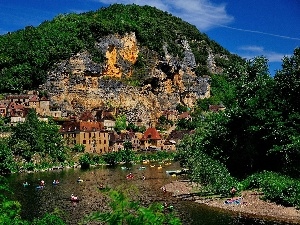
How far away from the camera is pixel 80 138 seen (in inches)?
4289

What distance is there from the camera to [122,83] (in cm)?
14625

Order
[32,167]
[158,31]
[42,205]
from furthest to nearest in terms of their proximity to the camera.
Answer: [158,31]
[32,167]
[42,205]

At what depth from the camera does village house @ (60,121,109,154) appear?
10912 cm

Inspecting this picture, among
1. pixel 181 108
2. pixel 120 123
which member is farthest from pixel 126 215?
pixel 181 108

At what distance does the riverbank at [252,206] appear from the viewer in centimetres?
3753

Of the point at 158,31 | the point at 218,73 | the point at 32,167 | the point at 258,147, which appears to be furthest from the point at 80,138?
the point at 218,73

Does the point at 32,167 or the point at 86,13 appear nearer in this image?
the point at 32,167

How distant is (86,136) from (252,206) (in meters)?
73.0

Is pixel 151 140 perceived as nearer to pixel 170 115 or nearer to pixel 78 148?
pixel 170 115

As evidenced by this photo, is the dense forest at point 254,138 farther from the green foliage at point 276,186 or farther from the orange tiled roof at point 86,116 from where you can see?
the orange tiled roof at point 86,116

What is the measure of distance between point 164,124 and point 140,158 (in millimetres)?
42940

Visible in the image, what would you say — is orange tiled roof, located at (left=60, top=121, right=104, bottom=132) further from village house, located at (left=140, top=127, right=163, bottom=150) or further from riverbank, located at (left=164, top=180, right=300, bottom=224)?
riverbank, located at (left=164, top=180, right=300, bottom=224)

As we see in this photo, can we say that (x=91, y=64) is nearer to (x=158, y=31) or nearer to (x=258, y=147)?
(x=158, y=31)

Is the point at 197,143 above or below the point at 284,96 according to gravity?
below
